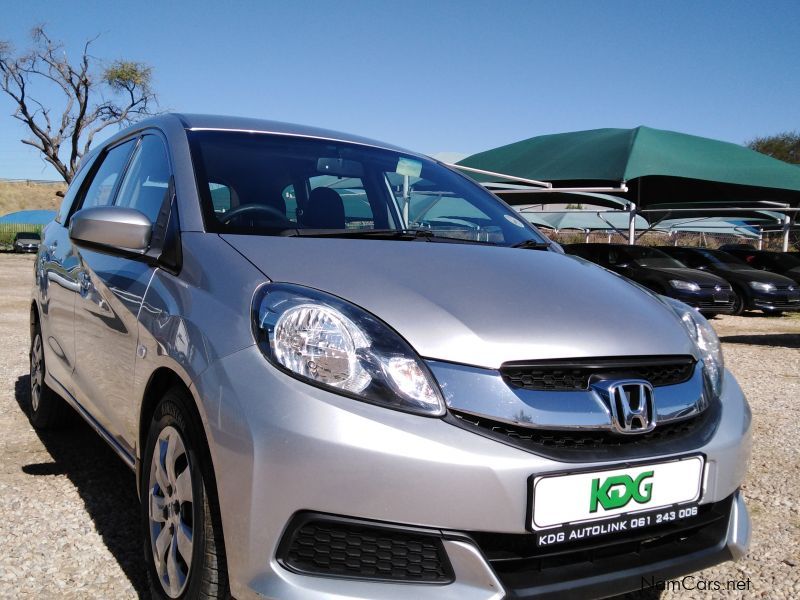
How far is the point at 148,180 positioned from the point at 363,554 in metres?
1.70

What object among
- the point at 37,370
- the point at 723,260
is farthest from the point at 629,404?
the point at 723,260

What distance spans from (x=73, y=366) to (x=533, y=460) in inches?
86.8

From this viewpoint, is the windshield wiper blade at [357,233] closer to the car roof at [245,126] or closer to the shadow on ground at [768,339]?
the car roof at [245,126]

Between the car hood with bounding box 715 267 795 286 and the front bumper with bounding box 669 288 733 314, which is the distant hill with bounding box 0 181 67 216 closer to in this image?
the car hood with bounding box 715 267 795 286

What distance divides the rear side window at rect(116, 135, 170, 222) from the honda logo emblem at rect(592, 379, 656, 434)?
1547 millimetres

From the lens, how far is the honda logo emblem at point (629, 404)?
1.71 m

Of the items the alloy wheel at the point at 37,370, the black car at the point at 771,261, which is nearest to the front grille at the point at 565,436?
the alloy wheel at the point at 37,370

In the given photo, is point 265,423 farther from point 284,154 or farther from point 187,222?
point 284,154

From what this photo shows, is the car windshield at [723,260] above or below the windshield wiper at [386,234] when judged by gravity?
below

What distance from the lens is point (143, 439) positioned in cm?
220

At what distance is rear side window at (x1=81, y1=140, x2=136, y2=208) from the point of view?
125 inches

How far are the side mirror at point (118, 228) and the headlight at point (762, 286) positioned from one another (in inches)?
522

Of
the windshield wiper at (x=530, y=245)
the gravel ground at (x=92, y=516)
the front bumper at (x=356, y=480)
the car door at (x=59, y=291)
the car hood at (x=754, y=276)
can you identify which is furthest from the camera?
the car hood at (x=754, y=276)

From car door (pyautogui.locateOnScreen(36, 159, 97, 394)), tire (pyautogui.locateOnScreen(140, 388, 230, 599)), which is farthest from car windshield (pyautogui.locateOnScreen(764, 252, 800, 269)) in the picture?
tire (pyautogui.locateOnScreen(140, 388, 230, 599))
